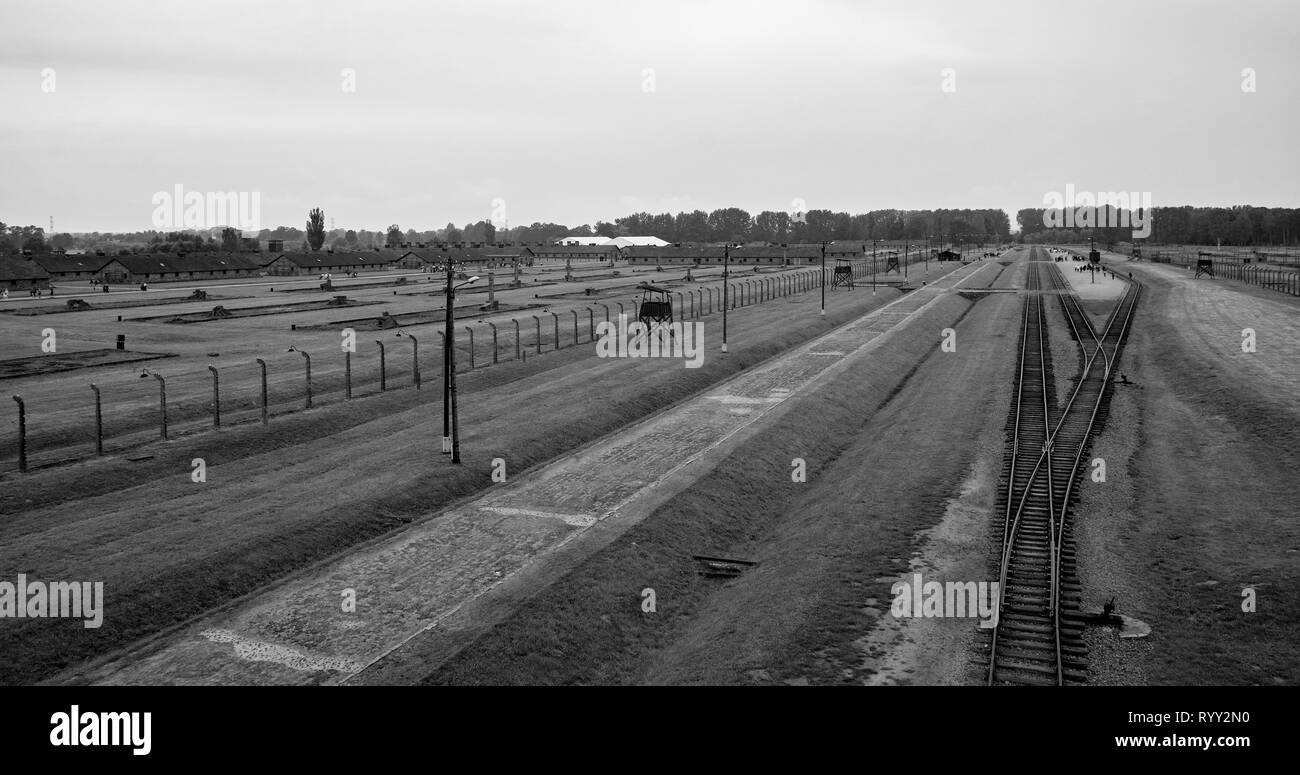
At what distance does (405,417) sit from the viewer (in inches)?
1474

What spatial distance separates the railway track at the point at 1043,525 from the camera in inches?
672

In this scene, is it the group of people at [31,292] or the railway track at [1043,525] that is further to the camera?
the group of people at [31,292]

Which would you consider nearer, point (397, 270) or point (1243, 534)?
point (1243, 534)

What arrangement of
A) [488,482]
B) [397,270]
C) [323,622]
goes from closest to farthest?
[323,622] → [488,482] → [397,270]

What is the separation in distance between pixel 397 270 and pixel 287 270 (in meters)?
20.5

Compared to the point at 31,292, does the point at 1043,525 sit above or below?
below

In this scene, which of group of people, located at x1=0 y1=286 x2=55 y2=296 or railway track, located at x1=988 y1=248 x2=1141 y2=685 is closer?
railway track, located at x1=988 y1=248 x2=1141 y2=685

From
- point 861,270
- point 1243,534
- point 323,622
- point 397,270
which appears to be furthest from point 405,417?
point 397,270

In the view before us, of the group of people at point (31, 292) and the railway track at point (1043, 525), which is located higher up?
the group of people at point (31, 292)

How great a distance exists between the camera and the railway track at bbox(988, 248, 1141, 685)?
1706cm

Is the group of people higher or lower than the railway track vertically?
higher

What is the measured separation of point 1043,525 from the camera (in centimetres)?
2486

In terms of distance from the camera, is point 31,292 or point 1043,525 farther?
point 31,292
